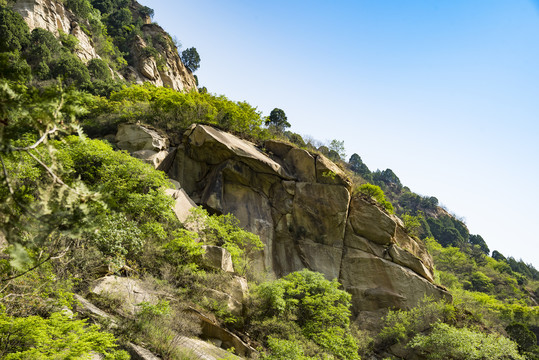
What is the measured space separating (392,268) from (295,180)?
884 centimetres

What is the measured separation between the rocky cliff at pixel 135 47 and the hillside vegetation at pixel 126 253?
4616 millimetres

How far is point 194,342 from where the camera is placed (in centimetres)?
872

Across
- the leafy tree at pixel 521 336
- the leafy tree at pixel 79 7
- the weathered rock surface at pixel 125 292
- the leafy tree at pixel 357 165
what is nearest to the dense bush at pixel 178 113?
the weathered rock surface at pixel 125 292

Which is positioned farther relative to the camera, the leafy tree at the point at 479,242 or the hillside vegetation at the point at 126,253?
the leafy tree at the point at 479,242

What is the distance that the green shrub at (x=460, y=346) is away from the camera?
576 inches

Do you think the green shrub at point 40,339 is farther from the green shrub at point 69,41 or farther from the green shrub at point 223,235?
the green shrub at point 69,41

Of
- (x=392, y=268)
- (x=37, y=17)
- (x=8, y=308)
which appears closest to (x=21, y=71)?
(x=8, y=308)

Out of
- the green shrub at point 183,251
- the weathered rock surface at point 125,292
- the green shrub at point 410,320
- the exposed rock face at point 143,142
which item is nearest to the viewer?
the weathered rock surface at point 125,292

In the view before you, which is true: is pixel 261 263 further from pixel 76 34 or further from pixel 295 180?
pixel 76 34

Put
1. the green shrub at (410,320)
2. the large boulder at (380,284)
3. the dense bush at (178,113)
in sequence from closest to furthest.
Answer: the green shrub at (410,320)
the large boulder at (380,284)
the dense bush at (178,113)

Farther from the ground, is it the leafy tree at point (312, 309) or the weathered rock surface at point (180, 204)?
the weathered rock surface at point (180, 204)

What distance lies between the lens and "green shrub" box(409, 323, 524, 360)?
14.6 m

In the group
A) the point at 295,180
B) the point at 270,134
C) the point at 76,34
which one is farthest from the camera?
the point at 76,34

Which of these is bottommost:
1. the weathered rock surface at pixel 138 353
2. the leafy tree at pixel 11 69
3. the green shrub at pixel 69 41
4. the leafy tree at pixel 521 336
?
the weathered rock surface at pixel 138 353
